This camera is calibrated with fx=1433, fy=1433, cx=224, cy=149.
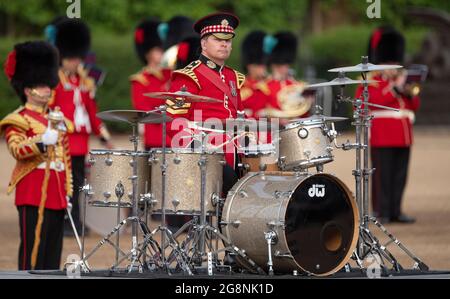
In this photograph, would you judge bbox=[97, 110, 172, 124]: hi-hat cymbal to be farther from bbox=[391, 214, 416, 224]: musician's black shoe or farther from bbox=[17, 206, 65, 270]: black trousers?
bbox=[391, 214, 416, 224]: musician's black shoe

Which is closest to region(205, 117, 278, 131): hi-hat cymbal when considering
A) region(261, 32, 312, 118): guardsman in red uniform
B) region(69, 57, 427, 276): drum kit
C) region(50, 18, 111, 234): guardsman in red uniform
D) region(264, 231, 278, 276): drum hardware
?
region(69, 57, 427, 276): drum kit

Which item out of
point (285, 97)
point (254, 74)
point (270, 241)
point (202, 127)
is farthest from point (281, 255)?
point (254, 74)

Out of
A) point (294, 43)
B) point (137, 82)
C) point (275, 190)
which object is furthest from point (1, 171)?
point (275, 190)

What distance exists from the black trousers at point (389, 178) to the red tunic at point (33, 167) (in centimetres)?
495

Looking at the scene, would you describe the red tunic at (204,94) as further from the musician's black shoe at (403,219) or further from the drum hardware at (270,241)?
the musician's black shoe at (403,219)

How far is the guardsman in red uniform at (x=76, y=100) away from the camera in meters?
11.8

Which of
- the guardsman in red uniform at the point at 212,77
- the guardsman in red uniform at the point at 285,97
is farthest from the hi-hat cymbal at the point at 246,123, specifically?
the guardsman in red uniform at the point at 285,97

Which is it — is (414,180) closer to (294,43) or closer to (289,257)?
(294,43)

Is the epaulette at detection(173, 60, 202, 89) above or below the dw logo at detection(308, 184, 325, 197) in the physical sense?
above

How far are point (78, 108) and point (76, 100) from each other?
8 cm

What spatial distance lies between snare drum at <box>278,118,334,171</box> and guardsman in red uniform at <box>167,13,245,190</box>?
0.29 meters

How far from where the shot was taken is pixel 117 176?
788 centimetres

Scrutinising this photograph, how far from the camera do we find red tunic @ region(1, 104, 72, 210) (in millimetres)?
8383

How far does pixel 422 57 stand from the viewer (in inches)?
1073
